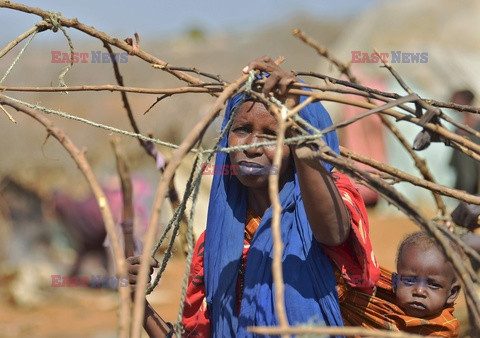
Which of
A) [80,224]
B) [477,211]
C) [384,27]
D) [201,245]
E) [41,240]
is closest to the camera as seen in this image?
[201,245]

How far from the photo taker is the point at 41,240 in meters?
11.9

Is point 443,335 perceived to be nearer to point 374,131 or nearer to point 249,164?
point 249,164

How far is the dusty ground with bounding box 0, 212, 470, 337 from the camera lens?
9641 mm

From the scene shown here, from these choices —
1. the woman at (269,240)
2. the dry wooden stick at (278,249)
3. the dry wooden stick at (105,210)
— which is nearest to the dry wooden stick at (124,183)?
the woman at (269,240)

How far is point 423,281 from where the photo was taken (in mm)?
2639

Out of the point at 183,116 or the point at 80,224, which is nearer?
the point at 80,224

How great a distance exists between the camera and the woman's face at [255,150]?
2439 millimetres

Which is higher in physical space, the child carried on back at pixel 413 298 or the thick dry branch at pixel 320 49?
the thick dry branch at pixel 320 49

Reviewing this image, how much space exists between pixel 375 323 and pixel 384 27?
15.3 meters

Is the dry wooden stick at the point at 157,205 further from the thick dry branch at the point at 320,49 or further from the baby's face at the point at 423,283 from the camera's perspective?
the thick dry branch at the point at 320,49

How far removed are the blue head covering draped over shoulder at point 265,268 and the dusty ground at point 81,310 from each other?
650 cm

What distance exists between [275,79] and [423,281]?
3.30 feet

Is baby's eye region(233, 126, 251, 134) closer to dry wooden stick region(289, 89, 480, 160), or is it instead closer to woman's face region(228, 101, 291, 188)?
woman's face region(228, 101, 291, 188)

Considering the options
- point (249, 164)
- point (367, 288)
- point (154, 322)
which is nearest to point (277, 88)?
point (249, 164)
